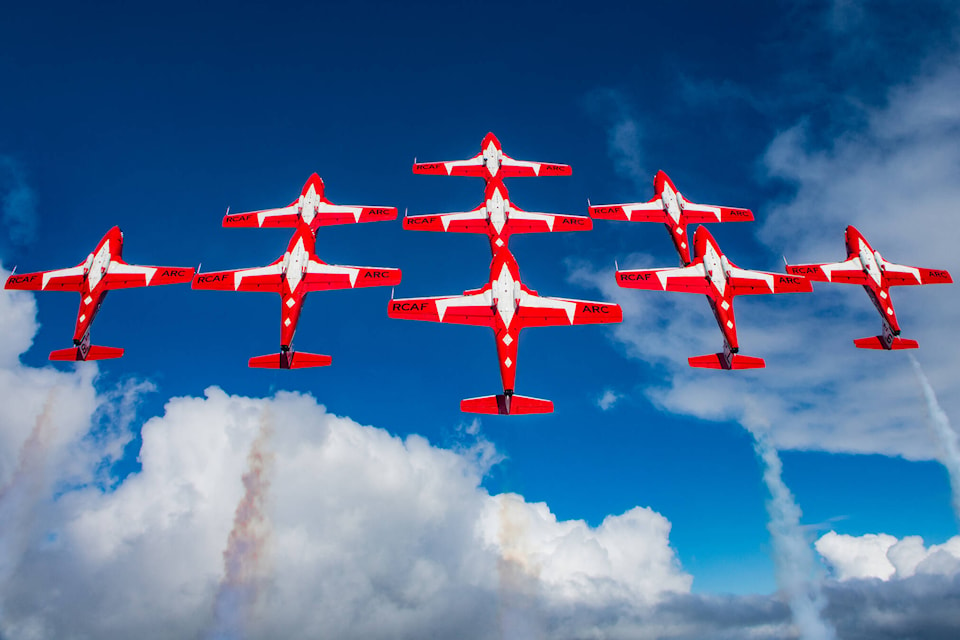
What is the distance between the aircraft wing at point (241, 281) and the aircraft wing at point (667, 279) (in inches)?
1453

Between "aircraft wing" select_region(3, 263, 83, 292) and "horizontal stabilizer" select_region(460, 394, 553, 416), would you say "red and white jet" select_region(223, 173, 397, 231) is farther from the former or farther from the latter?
"horizontal stabilizer" select_region(460, 394, 553, 416)

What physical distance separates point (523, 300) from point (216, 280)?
109 ft

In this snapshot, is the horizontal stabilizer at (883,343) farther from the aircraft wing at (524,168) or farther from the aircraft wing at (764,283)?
the aircraft wing at (524,168)

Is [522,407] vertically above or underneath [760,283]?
underneath

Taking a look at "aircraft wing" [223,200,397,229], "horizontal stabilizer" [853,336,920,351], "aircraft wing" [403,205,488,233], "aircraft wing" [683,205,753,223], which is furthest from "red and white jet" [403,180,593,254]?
"horizontal stabilizer" [853,336,920,351]

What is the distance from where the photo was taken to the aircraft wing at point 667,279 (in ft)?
211

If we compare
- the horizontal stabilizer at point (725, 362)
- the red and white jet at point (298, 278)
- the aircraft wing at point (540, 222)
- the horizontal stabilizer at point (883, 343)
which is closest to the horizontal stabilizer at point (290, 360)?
the red and white jet at point (298, 278)

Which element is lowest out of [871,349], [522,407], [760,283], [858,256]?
[522,407]

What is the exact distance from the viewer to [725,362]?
62062 mm

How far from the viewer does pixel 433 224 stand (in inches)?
3046

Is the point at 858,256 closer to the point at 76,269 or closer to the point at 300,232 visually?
the point at 300,232

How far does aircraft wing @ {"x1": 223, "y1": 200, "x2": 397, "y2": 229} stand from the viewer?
79750mm

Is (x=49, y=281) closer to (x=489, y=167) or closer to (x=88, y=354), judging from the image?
(x=88, y=354)

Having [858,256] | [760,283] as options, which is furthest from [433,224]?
[858,256]
